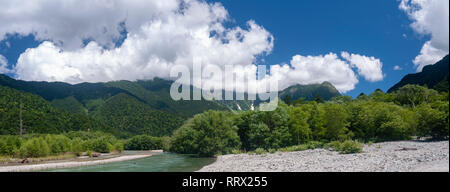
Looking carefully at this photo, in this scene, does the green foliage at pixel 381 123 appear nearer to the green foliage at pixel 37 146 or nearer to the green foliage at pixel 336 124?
the green foliage at pixel 336 124

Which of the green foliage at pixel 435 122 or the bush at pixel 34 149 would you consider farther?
the bush at pixel 34 149

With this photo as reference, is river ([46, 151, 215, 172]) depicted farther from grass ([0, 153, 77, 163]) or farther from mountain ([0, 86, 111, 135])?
mountain ([0, 86, 111, 135])

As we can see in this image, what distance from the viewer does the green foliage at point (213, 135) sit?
51781 mm

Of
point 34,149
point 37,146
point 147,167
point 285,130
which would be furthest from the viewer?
point 37,146

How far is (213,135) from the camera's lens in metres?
52.5

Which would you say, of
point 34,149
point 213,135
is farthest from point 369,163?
point 34,149

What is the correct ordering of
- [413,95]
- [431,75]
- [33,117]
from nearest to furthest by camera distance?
1. [413,95]
2. [33,117]
3. [431,75]

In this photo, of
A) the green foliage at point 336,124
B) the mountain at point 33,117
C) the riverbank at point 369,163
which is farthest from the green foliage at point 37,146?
the green foliage at point 336,124

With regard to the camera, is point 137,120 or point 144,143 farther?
point 137,120

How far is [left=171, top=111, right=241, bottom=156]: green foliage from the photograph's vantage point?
5178 centimetres

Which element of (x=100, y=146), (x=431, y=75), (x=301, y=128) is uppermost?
(x=431, y=75)

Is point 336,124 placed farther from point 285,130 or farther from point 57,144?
point 57,144

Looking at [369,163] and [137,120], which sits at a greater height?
[137,120]
